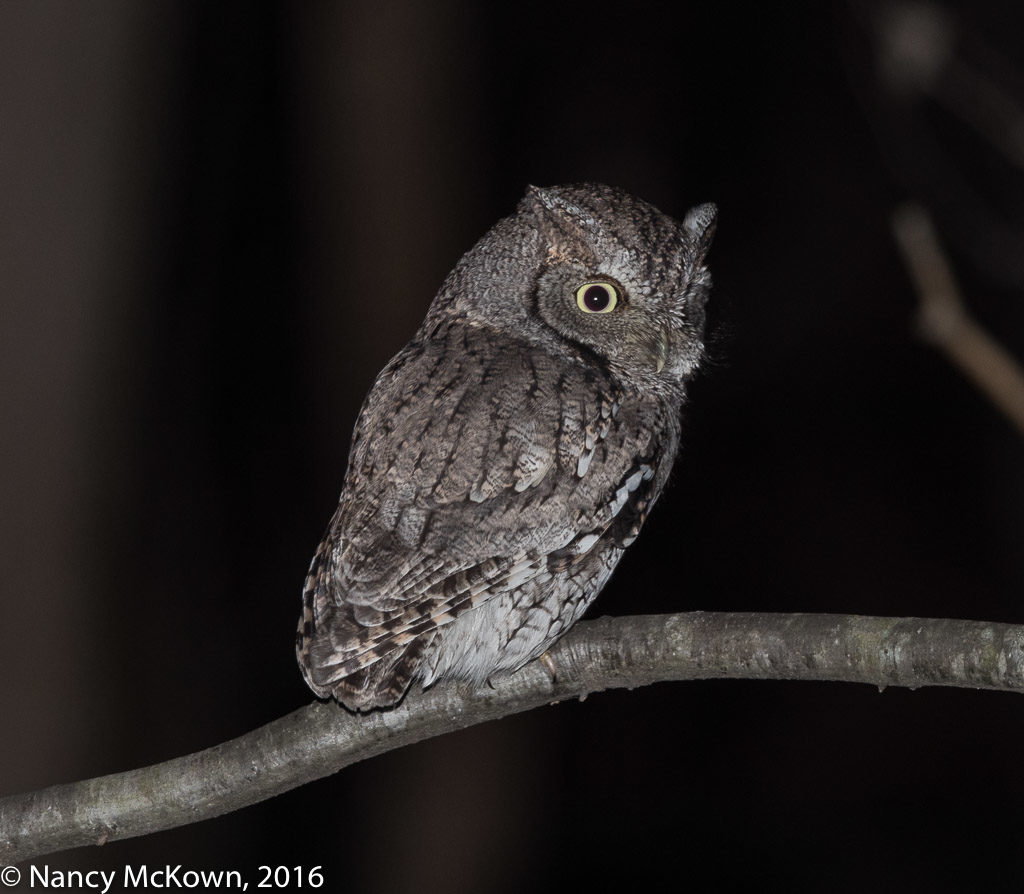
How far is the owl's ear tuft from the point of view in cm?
284

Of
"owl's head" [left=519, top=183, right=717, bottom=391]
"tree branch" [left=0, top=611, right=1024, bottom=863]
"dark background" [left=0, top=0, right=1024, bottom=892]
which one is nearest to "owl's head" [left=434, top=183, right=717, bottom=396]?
"owl's head" [left=519, top=183, right=717, bottom=391]

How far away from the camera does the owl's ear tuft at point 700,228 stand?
9.32 ft

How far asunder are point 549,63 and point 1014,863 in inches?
202

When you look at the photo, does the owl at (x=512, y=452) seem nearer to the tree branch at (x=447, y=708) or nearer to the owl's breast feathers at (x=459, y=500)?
the owl's breast feathers at (x=459, y=500)

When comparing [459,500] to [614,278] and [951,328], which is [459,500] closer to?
[614,278]

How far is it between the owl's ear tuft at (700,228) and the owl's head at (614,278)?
83 mm

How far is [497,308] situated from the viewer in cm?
274

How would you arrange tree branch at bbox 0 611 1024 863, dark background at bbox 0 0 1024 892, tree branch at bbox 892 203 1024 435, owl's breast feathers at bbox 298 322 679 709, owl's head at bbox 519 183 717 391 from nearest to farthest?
tree branch at bbox 892 203 1024 435, tree branch at bbox 0 611 1024 863, owl's breast feathers at bbox 298 322 679 709, owl's head at bbox 519 183 717 391, dark background at bbox 0 0 1024 892

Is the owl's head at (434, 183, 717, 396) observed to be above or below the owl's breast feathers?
above

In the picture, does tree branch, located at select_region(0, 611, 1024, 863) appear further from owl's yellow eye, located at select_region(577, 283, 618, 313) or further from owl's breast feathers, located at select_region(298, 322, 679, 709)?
owl's yellow eye, located at select_region(577, 283, 618, 313)

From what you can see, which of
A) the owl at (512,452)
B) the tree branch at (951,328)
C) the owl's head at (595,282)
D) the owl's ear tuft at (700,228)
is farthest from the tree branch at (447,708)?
the owl's ear tuft at (700,228)

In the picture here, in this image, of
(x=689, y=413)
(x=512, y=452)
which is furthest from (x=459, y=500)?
(x=689, y=413)

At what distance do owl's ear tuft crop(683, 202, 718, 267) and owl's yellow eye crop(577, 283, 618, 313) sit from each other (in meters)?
0.28

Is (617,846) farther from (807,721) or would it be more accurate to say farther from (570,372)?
(570,372)
